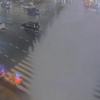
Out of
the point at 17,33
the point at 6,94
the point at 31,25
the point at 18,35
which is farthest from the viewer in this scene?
the point at 31,25

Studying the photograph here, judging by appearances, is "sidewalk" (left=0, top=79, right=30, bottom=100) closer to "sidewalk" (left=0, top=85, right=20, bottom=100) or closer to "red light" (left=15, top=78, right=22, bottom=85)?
"sidewalk" (left=0, top=85, right=20, bottom=100)

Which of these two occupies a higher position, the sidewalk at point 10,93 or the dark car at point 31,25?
the dark car at point 31,25

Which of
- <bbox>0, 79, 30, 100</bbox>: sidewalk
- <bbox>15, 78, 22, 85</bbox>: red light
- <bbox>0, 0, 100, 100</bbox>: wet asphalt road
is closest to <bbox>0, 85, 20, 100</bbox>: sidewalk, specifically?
<bbox>0, 79, 30, 100</bbox>: sidewalk

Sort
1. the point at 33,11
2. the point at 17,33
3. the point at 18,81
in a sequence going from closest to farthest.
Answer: the point at 18,81 → the point at 17,33 → the point at 33,11

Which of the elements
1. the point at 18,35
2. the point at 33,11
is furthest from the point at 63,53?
the point at 33,11

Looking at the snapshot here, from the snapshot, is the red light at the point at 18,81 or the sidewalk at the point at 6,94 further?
the red light at the point at 18,81

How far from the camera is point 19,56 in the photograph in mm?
13664

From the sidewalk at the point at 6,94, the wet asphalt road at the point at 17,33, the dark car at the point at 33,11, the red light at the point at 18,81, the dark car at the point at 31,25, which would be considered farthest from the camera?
the dark car at the point at 33,11

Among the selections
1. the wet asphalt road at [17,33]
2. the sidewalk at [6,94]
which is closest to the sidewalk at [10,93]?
the sidewalk at [6,94]

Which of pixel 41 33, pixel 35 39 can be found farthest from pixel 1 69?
pixel 41 33

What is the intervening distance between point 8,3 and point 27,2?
258cm

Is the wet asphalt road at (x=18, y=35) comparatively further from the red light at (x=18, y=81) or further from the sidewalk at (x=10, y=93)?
the red light at (x=18, y=81)

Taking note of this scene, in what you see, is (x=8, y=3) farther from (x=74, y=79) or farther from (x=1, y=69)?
(x=74, y=79)

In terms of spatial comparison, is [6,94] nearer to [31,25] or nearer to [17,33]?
[17,33]
